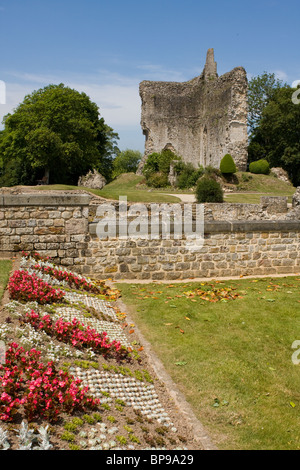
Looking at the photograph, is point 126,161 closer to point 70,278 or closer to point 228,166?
point 228,166

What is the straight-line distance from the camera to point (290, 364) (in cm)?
500

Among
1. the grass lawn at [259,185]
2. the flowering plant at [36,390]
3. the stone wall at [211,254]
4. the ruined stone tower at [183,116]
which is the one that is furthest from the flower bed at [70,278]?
the ruined stone tower at [183,116]

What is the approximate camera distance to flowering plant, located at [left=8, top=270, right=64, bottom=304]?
19.4 feet

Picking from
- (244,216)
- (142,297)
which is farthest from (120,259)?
(244,216)

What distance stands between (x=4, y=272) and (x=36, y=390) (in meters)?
4.00

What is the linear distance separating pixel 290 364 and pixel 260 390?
79 cm

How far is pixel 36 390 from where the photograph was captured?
11.6 feet

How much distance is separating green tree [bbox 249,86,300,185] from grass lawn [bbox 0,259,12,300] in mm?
37043

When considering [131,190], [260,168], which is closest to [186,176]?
[131,190]

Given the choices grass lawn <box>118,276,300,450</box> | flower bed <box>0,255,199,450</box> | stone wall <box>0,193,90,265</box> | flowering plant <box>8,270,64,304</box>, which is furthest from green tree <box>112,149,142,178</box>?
flower bed <box>0,255,199,450</box>

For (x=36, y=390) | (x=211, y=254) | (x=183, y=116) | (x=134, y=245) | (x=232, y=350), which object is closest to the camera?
(x=36, y=390)

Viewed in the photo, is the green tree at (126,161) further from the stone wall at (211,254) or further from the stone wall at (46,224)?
the stone wall at (46,224)
